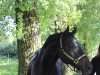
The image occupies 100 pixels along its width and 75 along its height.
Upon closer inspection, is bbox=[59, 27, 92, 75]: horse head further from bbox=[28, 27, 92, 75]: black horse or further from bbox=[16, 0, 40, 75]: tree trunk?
bbox=[16, 0, 40, 75]: tree trunk

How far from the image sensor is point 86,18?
17609 mm

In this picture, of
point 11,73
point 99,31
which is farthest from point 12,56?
point 99,31

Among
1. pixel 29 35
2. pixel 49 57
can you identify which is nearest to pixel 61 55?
pixel 49 57

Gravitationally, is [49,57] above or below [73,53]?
below

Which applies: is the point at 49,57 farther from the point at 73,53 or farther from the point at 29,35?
the point at 29,35

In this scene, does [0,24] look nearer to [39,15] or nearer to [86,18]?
[39,15]

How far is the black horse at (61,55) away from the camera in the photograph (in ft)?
19.4

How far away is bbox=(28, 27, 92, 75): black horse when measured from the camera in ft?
19.4

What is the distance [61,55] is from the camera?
6.04 m

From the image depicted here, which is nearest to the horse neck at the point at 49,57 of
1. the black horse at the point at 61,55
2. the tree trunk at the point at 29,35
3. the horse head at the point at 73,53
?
the black horse at the point at 61,55

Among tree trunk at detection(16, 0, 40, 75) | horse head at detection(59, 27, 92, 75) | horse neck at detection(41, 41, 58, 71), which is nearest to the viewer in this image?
horse head at detection(59, 27, 92, 75)

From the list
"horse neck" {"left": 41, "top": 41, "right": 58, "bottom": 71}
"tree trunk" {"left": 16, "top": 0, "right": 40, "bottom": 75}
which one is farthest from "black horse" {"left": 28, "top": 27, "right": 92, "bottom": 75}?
"tree trunk" {"left": 16, "top": 0, "right": 40, "bottom": 75}

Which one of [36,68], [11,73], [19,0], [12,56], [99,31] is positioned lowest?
[12,56]

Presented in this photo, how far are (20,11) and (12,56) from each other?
28491 millimetres
